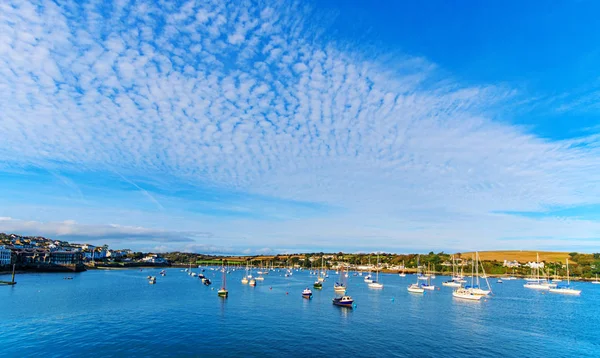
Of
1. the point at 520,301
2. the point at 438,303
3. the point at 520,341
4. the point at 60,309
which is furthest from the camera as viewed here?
the point at 520,301

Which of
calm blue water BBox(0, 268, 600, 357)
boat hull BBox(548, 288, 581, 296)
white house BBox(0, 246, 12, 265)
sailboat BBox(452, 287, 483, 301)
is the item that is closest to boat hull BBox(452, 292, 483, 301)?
sailboat BBox(452, 287, 483, 301)

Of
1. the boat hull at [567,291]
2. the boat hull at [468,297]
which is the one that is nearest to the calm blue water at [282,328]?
the boat hull at [468,297]

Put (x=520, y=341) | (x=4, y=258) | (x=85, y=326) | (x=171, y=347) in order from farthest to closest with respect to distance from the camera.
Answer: (x=4, y=258), (x=85, y=326), (x=520, y=341), (x=171, y=347)

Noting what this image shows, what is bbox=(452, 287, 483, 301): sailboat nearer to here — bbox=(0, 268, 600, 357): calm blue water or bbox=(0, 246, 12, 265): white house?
bbox=(0, 268, 600, 357): calm blue water

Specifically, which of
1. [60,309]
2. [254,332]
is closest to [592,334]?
[254,332]

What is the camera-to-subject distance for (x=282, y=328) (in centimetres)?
6275

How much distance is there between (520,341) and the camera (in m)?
57.4

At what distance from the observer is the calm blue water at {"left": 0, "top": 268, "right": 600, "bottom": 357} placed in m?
49.3

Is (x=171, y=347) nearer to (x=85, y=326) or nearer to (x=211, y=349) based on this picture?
(x=211, y=349)

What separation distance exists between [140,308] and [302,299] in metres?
45.9

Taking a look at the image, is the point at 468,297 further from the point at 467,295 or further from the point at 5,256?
the point at 5,256

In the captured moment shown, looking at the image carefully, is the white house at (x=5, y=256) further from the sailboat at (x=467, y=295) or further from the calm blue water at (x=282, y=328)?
the sailboat at (x=467, y=295)

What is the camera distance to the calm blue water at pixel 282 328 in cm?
4931

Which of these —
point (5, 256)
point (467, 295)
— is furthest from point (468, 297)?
point (5, 256)
